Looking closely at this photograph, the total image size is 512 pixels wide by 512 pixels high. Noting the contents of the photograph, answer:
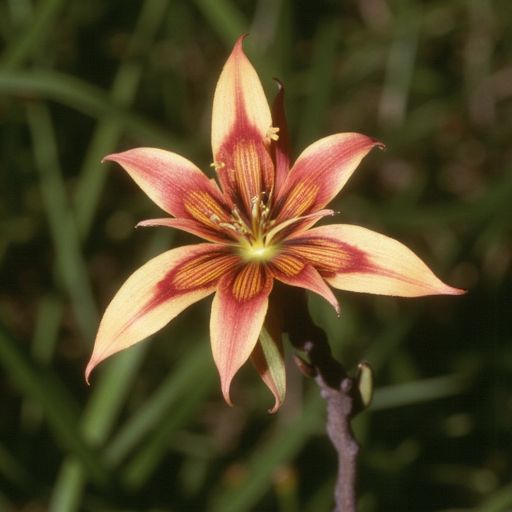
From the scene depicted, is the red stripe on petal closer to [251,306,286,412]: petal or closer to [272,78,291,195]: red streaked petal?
[251,306,286,412]: petal

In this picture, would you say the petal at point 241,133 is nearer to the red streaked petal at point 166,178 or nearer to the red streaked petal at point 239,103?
the red streaked petal at point 239,103

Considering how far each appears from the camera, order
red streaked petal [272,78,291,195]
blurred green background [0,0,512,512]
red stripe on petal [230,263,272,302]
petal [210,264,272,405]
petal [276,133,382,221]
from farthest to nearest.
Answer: blurred green background [0,0,512,512] → red streaked petal [272,78,291,195] → petal [276,133,382,221] → red stripe on petal [230,263,272,302] → petal [210,264,272,405]

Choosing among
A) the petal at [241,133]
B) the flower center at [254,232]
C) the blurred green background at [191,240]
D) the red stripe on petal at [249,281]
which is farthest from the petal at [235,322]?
the blurred green background at [191,240]

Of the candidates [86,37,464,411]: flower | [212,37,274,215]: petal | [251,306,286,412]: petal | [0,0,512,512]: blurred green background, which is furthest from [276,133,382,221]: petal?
[0,0,512,512]: blurred green background

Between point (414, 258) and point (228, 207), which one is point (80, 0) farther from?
point (414, 258)

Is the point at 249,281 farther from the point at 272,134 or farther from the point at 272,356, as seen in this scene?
the point at 272,134

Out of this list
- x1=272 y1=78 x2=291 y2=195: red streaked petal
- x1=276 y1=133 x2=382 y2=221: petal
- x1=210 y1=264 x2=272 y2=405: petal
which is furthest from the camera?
x1=272 y1=78 x2=291 y2=195: red streaked petal

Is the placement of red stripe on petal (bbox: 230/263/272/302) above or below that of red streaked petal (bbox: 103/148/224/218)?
below
